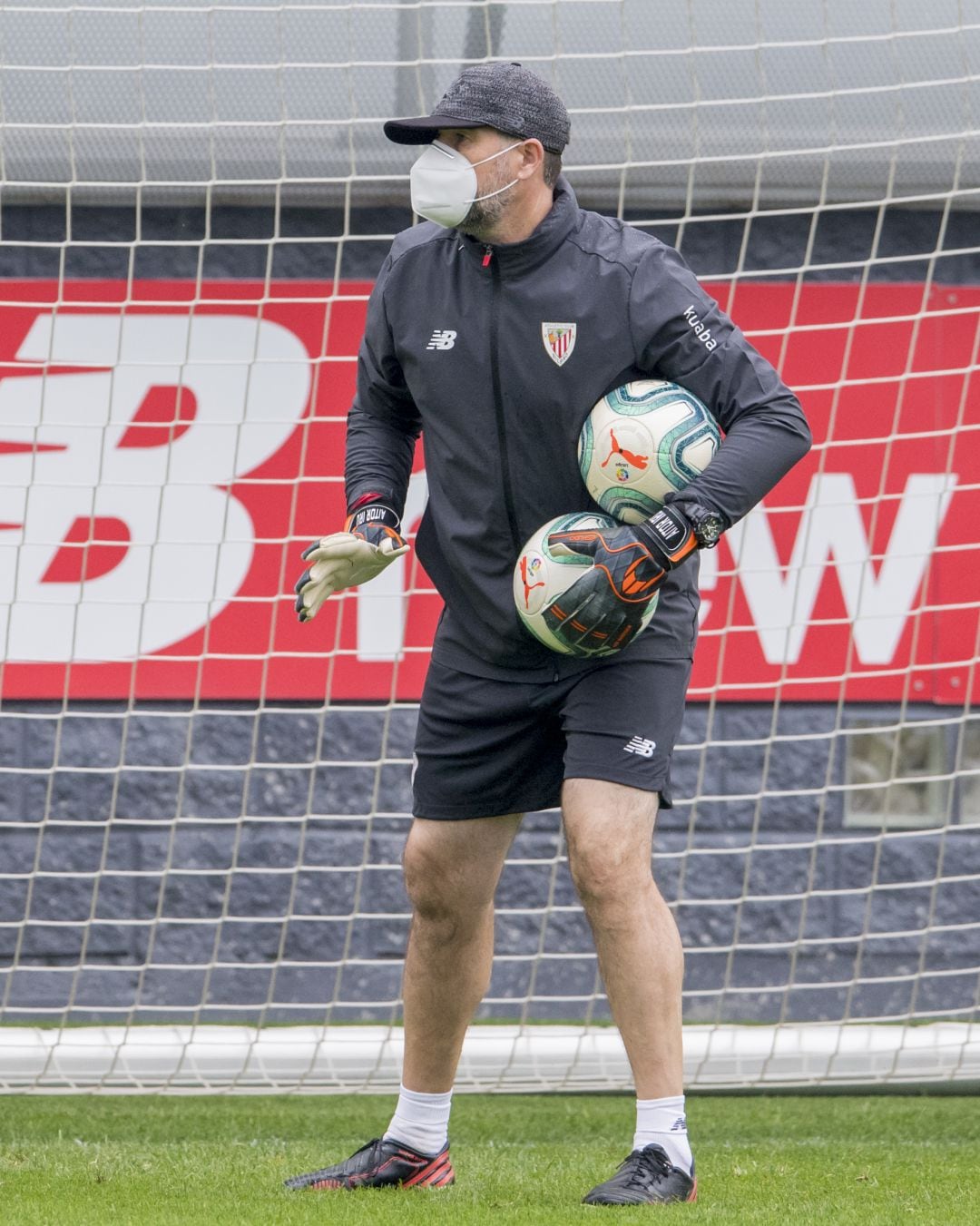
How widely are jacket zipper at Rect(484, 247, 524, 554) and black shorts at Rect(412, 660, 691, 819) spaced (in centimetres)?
27

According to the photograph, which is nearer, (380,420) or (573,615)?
(573,615)

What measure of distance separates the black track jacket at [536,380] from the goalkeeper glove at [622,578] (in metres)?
0.10

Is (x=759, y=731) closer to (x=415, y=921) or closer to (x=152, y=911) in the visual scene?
(x=152, y=911)

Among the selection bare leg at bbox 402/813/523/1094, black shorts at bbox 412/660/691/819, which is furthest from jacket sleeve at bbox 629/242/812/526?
bare leg at bbox 402/813/523/1094

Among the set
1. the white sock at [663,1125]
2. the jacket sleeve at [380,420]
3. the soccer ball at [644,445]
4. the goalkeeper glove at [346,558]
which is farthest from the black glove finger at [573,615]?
the white sock at [663,1125]

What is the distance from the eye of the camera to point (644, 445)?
9.29 feet

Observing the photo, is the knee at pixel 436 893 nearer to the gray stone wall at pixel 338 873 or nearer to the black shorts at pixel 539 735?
the black shorts at pixel 539 735

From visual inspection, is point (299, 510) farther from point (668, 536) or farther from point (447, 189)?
point (668, 536)

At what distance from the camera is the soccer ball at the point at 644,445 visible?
2838 mm

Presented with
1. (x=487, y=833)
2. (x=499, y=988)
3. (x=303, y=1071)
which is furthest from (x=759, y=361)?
(x=499, y=988)

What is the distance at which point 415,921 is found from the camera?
3.05m

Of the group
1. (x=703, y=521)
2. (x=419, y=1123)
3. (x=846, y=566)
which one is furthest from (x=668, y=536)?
(x=846, y=566)

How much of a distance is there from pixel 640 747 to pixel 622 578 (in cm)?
31

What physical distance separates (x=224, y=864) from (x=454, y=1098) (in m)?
1.59
